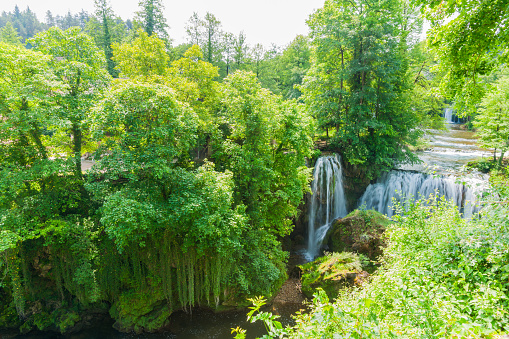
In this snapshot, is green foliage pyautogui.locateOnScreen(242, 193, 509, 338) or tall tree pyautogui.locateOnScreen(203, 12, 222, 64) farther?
tall tree pyautogui.locateOnScreen(203, 12, 222, 64)

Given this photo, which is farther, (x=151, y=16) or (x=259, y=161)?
(x=151, y=16)

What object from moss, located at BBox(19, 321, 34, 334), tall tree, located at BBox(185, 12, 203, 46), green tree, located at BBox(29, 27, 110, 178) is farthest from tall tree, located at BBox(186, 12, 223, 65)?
moss, located at BBox(19, 321, 34, 334)

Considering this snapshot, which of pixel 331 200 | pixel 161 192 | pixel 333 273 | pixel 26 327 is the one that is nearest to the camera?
pixel 161 192

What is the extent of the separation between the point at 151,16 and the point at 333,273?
29.1 m

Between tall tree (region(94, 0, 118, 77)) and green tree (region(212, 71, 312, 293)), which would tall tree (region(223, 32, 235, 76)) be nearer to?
tall tree (region(94, 0, 118, 77))

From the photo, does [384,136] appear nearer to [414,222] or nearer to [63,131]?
[414,222]

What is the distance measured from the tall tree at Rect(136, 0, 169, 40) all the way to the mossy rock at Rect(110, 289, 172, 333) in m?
25.1

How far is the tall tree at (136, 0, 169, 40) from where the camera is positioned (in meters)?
26.2

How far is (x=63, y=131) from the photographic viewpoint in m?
11.5

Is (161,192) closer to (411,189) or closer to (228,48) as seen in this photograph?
(411,189)

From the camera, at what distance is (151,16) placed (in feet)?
88.3

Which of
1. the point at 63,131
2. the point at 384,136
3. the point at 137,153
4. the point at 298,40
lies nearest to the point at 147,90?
the point at 137,153

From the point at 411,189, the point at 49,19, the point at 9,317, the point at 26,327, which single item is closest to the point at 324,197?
the point at 411,189

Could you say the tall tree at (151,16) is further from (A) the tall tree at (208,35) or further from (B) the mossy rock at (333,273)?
(B) the mossy rock at (333,273)
